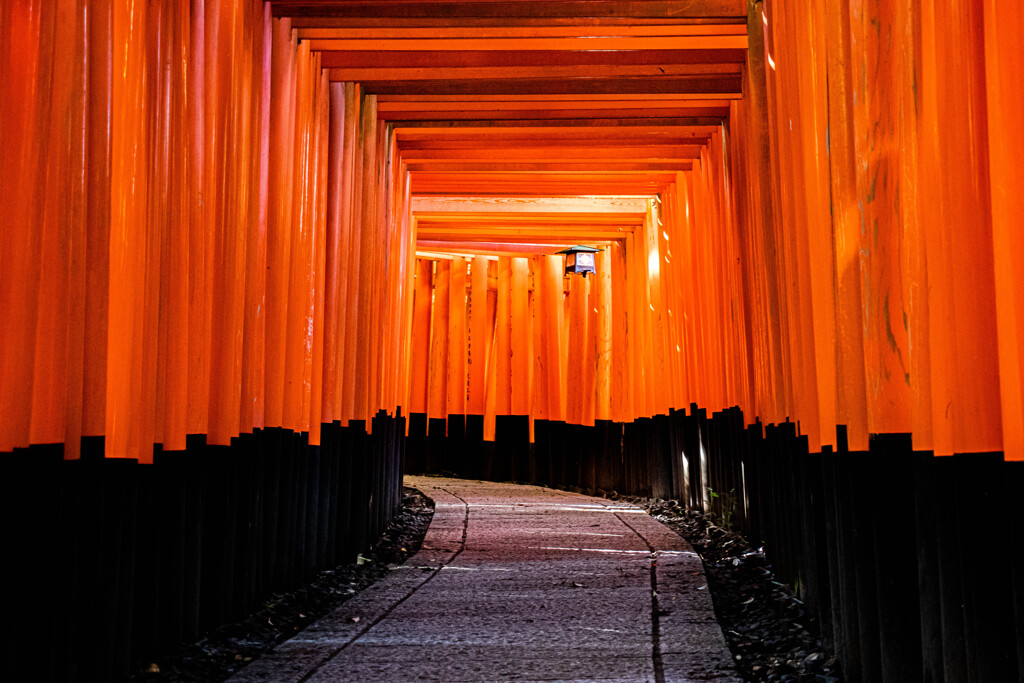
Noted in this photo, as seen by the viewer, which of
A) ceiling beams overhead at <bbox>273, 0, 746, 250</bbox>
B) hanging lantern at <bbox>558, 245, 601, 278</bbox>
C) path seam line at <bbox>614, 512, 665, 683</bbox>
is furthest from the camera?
hanging lantern at <bbox>558, 245, 601, 278</bbox>

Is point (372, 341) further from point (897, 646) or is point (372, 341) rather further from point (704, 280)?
point (897, 646)

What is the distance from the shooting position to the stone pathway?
12.8 feet

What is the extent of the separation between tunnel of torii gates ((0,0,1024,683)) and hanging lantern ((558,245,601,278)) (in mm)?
3133

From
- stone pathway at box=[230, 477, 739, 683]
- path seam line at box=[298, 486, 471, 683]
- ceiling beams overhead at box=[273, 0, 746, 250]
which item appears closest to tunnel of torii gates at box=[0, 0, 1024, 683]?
ceiling beams overhead at box=[273, 0, 746, 250]

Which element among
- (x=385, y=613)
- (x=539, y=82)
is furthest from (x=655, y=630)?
(x=539, y=82)

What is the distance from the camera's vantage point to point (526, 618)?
4859 millimetres

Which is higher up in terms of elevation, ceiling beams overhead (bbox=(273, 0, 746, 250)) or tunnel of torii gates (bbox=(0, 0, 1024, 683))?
ceiling beams overhead (bbox=(273, 0, 746, 250))

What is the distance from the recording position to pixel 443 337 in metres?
14.0

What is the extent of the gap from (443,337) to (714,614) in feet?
31.3

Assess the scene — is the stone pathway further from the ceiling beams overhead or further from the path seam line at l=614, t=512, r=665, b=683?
the ceiling beams overhead

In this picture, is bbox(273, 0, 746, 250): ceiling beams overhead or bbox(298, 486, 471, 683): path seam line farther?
bbox(273, 0, 746, 250): ceiling beams overhead

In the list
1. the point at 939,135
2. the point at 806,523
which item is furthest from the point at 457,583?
the point at 939,135

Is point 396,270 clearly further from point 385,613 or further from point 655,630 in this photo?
point 655,630

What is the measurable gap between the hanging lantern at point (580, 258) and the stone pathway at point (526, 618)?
5112 millimetres
